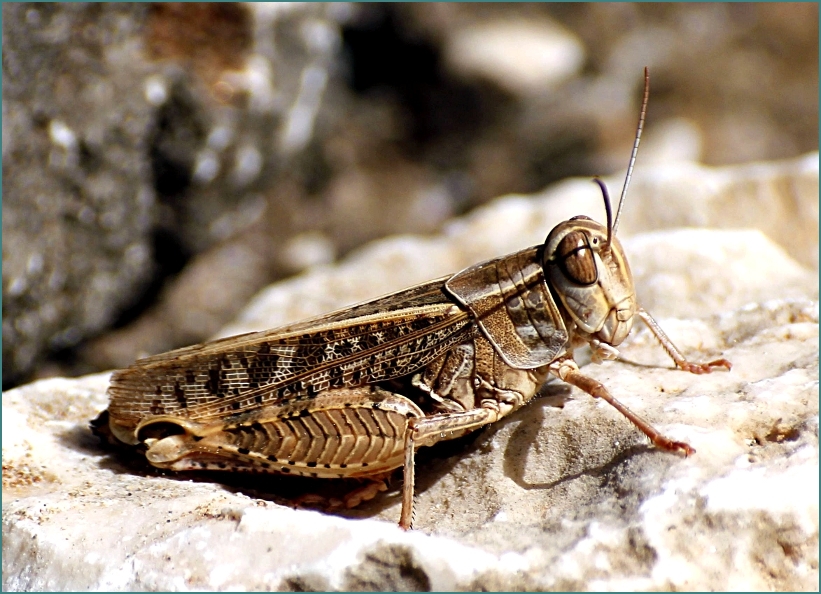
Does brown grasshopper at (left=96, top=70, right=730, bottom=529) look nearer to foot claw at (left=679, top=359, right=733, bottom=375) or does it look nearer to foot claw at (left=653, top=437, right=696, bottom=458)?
foot claw at (left=679, top=359, right=733, bottom=375)

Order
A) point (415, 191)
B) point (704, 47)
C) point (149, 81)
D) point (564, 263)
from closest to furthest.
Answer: point (564, 263)
point (149, 81)
point (415, 191)
point (704, 47)

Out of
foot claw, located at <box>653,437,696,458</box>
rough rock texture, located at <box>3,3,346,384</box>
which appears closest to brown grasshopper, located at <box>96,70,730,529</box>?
foot claw, located at <box>653,437,696,458</box>

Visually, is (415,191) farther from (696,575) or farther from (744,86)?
(696,575)

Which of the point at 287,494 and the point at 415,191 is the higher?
the point at 415,191

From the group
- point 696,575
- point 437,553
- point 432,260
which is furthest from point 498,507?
point 432,260

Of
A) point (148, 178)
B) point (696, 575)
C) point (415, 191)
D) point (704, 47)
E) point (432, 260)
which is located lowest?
point (696, 575)

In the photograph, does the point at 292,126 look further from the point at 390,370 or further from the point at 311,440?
the point at 311,440

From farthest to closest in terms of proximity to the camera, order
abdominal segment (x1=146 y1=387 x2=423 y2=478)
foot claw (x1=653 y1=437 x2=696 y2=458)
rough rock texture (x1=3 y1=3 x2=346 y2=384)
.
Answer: rough rock texture (x1=3 y1=3 x2=346 y2=384)
abdominal segment (x1=146 y1=387 x2=423 y2=478)
foot claw (x1=653 y1=437 x2=696 y2=458)
